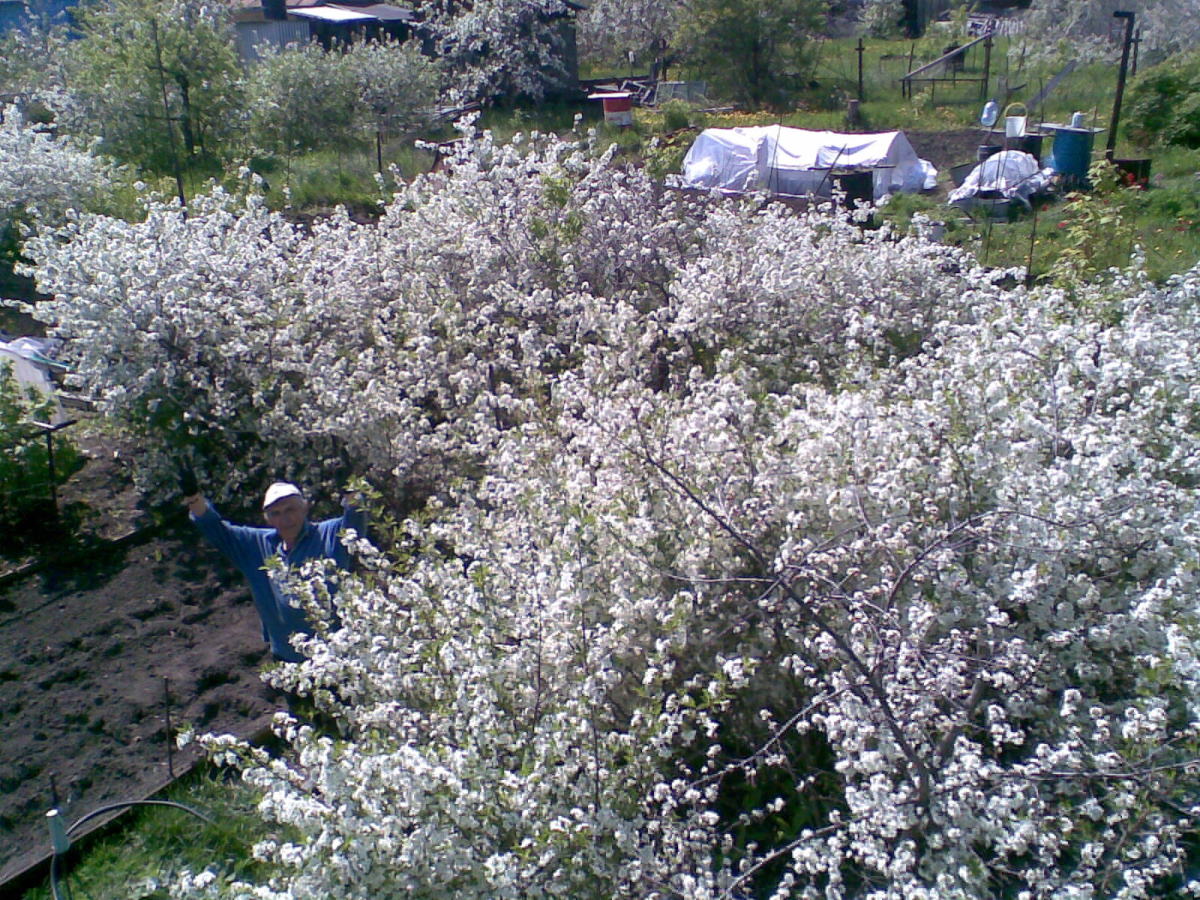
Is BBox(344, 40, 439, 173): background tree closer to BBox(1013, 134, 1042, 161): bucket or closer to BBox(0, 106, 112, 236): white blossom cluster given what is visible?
BBox(0, 106, 112, 236): white blossom cluster

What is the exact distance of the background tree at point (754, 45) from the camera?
2691 centimetres

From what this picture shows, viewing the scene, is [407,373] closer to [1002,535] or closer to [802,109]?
[1002,535]

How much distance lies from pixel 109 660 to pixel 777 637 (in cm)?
332

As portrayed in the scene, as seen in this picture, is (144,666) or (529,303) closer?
(144,666)

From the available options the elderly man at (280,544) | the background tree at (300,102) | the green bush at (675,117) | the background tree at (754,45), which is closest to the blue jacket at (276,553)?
the elderly man at (280,544)

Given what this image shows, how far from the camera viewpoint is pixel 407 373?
235 inches

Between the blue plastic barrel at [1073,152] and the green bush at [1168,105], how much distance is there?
255 cm

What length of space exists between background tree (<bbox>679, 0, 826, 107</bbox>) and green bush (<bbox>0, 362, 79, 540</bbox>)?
922 inches

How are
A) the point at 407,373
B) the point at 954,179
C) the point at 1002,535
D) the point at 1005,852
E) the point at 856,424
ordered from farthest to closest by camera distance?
the point at 954,179 < the point at 407,373 < the point at 856,424 < the point at 1002,535 < the point at 1005,852

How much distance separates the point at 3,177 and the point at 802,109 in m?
20.3

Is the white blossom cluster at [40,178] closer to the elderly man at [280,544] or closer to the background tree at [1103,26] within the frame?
the elderly man at [280,544]

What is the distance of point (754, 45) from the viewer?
27109 millimetres

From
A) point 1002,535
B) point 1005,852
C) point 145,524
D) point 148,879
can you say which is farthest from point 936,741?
point 145,524

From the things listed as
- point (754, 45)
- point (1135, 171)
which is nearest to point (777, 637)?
point (1135, 171)
